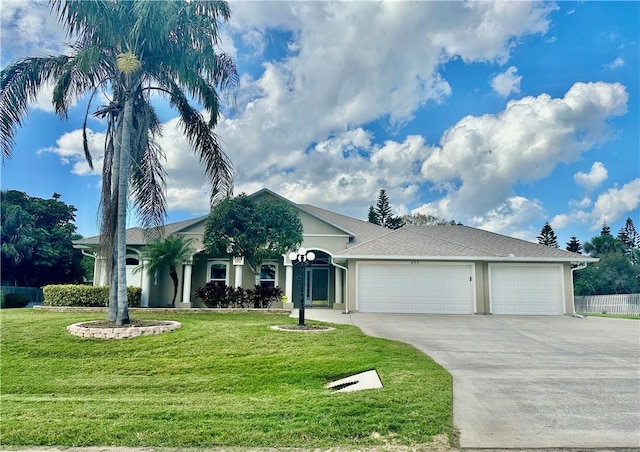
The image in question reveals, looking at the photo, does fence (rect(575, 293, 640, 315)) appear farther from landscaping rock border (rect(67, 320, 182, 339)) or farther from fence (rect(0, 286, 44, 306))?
fence (rect(0, 286, 44, 306))

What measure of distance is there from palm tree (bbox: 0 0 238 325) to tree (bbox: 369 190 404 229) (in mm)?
40363

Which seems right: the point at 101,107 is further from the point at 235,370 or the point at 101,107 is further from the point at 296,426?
the point at 296,426

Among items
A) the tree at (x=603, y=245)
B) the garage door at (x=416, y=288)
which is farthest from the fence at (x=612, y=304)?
the tree at (x=603, y=245)

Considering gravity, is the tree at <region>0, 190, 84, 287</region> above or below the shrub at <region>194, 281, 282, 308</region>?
above

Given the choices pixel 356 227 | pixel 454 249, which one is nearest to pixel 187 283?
pixel 356 227

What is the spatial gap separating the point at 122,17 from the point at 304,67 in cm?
713

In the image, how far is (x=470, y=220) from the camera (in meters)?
36.7

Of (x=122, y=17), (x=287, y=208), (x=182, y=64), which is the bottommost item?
(x=287, y=208)

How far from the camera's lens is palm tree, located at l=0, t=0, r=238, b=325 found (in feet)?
35.0

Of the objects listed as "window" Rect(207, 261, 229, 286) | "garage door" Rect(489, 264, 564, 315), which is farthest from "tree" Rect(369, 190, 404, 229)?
"garage door" Rect(489, 264, 564, 315)

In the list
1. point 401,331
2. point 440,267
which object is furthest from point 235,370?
point 440,267

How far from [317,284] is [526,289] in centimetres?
954

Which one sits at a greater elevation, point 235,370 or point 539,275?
point 539,275

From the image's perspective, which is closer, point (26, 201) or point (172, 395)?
point (172, 395)
